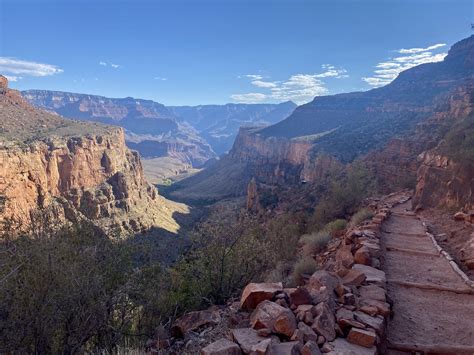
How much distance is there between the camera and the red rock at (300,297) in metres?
5.81

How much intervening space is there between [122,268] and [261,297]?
3.72 metres

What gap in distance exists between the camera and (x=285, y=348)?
4.57m

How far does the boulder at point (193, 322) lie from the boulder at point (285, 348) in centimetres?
189

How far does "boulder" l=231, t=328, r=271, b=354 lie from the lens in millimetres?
4699

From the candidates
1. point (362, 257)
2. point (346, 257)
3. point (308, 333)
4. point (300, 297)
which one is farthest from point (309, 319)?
point (346, 257)

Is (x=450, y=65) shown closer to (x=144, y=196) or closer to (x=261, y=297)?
(x=144, y=196)

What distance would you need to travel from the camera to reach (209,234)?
34.3 feet

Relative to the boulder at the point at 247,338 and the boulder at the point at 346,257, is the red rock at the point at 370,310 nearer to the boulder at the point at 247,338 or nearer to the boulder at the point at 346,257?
the boulder at the point at 247,338

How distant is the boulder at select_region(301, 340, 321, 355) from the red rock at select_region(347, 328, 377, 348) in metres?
0.76

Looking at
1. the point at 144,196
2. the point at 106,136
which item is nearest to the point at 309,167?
the point at 144,196

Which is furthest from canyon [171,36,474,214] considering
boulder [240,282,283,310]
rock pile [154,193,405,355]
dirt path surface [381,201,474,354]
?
boulder [240,282,283,310]

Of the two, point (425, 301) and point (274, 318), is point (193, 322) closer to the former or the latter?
point (274, 318)

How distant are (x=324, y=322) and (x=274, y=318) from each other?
73cm

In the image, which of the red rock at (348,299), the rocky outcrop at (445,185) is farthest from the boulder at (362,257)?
the rocky outcrop at (445,185)
